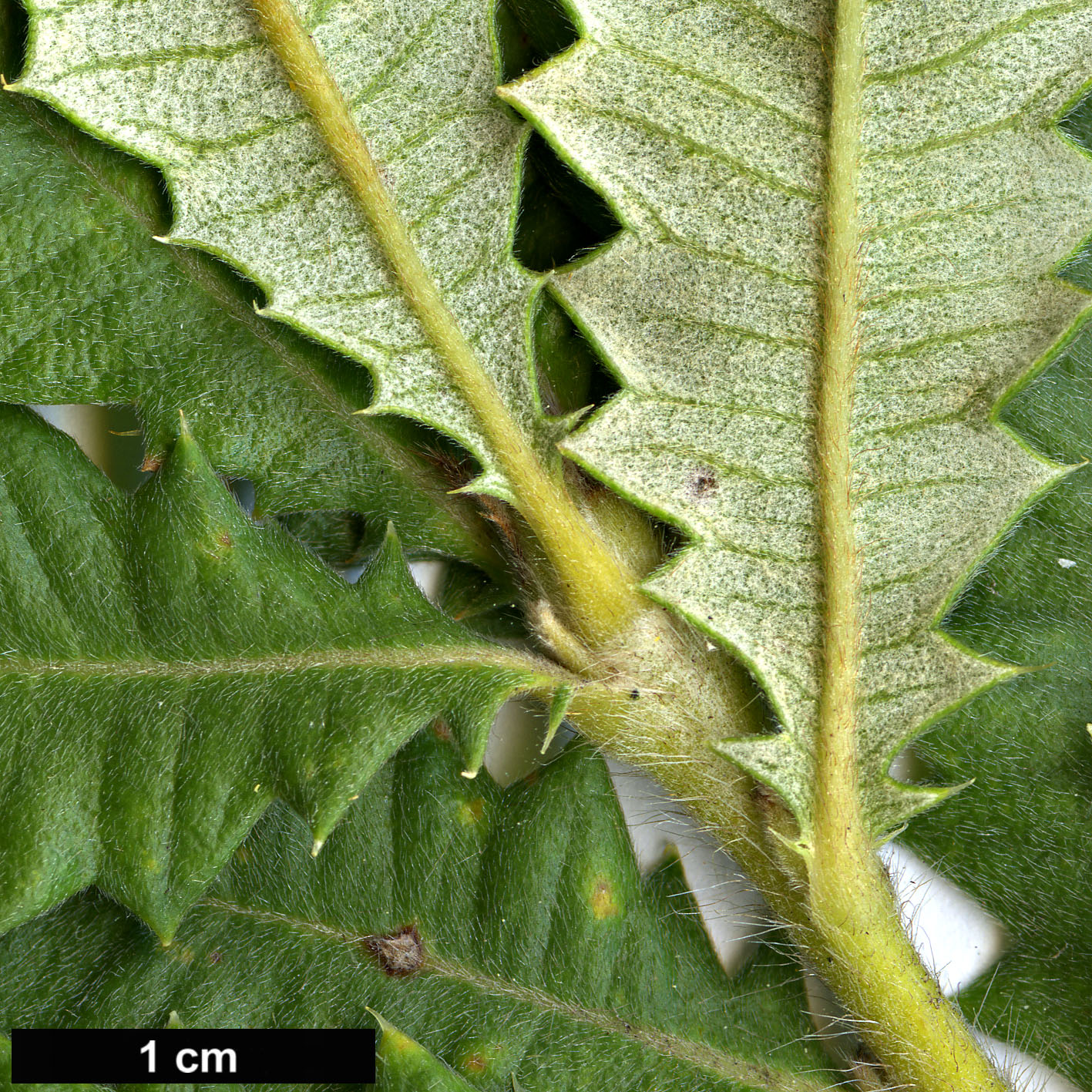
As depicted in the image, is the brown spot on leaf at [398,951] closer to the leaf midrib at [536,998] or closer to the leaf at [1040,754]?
the leaf midrib at [536,998]

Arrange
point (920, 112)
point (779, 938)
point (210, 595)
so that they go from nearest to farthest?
point (920, 112) → point (210, 595) → point (779, 938)

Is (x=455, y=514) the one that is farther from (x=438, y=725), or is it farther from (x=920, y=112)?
(x=920, y=112)

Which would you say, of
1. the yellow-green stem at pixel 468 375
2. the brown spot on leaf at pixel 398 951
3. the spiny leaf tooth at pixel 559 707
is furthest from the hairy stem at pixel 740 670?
the brown spot on leaf at pixel 398 951

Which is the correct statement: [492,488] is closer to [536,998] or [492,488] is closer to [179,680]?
[179,680]

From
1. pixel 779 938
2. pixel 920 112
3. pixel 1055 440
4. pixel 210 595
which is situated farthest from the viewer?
pixel 779 938

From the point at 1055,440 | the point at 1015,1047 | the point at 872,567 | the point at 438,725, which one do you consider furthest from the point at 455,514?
the point at 1015,1047

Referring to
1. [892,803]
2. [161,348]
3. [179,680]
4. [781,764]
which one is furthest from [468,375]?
[892,803]
